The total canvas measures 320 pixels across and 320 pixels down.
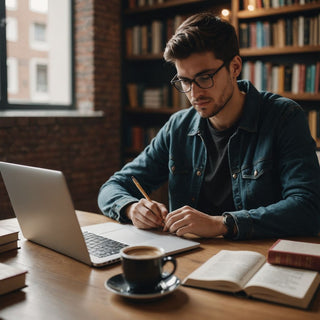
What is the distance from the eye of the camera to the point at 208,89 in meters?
1.62

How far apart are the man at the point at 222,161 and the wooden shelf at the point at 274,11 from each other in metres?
1.80

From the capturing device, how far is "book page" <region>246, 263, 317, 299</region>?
2.81 feet

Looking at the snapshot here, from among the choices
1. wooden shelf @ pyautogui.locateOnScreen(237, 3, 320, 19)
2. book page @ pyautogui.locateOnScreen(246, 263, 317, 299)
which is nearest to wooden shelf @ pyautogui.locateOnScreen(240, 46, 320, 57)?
wooden shelf @ pyautogui.locateOnScreen(237, 3, 320, 19)

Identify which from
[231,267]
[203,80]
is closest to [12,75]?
[203,80]

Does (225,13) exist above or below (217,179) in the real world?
above

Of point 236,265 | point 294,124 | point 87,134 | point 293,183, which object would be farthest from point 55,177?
point 87,134

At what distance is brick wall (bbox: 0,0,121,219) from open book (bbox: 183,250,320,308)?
2847mm

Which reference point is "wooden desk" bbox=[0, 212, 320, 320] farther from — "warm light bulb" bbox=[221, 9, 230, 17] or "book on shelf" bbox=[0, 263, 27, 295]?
"warm light bulb" bbox=[221, 9, 230, 17]

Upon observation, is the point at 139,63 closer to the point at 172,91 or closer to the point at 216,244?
the point at 172,91

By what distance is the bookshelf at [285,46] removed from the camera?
333cm

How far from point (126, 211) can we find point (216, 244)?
1.25 ft

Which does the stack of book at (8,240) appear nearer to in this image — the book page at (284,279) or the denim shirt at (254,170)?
the denim shirt at (254,170)

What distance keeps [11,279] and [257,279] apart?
518 mm

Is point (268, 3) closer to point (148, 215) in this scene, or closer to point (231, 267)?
point (148, 215)
